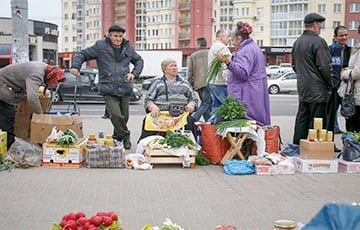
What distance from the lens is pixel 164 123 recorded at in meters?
8.25

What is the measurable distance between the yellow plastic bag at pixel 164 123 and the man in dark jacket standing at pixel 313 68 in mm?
1959

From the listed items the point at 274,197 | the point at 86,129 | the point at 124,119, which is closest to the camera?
the point at 274,197

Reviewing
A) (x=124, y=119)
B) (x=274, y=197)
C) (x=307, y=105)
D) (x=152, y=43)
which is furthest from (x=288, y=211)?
(x=152, y=43)

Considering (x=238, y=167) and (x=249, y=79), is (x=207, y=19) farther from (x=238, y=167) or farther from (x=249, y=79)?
(x=238, y=167)

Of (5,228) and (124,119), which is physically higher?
(124,119)

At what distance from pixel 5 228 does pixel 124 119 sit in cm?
446

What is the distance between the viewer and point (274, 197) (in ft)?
20.0

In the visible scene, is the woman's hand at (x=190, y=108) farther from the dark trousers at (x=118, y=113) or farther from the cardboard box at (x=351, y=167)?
the cardboard box at (x=351, y=167)

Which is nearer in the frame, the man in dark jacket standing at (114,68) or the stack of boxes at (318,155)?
the stack of boxes at (318,155)

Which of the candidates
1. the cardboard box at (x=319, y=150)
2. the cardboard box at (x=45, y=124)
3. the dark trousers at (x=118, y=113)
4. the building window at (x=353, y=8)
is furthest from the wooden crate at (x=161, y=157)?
the building window at (x=353, y=8)

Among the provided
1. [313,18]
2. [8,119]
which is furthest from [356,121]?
[8,119]

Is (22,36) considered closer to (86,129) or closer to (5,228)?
(86,129)

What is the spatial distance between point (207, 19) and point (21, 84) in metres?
79.4

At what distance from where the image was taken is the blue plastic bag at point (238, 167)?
7.29m
